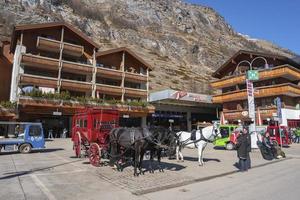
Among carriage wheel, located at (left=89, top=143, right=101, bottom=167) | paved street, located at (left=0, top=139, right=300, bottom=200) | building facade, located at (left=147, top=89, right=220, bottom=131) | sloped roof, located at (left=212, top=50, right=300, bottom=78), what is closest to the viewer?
paved street, located at (left=0, top=139, right=300, bottom=200)

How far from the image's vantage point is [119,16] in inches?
4562

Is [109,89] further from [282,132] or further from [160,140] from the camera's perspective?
[160,140]

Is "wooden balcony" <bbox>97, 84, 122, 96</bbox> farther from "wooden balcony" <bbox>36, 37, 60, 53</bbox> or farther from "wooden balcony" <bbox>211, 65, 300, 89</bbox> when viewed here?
"wooden balcony" <bbox>211, 65, 300, 89</bbox>

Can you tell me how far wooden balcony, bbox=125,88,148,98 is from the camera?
1801 inches

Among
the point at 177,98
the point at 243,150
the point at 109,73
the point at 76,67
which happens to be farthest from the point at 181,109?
the point at 243,150

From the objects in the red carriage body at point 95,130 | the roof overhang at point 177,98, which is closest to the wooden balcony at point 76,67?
the roof overhang at point 177,98

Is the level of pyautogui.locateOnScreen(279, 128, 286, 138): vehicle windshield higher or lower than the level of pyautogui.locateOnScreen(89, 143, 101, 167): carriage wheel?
higher

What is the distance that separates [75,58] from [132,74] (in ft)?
30.5

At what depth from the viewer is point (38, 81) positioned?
37.1 metres

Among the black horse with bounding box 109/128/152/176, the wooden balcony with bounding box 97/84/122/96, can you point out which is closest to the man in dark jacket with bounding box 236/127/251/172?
the black horse with bounding box 109/128/152/176

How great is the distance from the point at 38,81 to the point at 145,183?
3081 cm

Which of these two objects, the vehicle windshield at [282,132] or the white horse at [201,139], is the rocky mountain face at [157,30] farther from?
the white horse at [201,139]

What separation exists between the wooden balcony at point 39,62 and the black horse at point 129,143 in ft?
90.4

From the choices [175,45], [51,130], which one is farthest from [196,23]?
[51,130]
